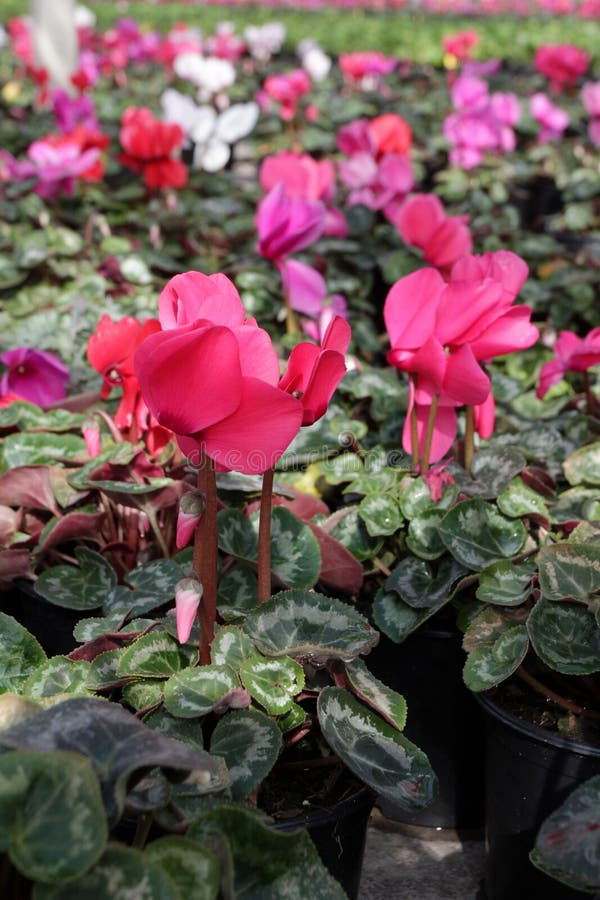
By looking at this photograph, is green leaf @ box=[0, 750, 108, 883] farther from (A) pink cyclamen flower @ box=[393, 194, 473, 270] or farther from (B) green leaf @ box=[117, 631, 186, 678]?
(A) pink cyclamen flower @ box=[393, 194, 473, 270]

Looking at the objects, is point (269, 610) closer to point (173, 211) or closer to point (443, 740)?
point (443, 740)

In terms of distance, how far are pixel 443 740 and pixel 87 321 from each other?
4.62ft

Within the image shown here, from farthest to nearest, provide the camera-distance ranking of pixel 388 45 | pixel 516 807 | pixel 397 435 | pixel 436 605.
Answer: pixel 388 45, pixel 397 435, pixel 436 605, pixel 516 807

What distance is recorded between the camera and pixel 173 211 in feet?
12.8

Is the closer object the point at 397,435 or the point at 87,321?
the point at 397,435

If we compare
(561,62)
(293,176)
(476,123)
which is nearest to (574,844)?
(293,176)

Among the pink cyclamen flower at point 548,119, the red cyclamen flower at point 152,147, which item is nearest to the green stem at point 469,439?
the red cyclamen flower at point 152,147

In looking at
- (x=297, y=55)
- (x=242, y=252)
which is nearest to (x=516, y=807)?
(x=242, y=252)

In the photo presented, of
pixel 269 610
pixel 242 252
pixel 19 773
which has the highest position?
pixel 19 773

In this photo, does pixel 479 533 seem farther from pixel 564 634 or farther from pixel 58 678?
pixel 58 678

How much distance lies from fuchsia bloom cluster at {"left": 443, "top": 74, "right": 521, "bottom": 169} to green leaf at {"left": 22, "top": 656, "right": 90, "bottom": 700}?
3770 millimetres

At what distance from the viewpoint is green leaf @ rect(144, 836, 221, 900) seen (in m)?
0.96

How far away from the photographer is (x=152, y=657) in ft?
4.54

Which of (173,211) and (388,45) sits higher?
(173,211)
